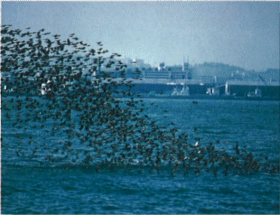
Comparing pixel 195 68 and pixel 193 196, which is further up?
pixel 195 68

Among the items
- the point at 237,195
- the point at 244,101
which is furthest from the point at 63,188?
the point at 244,101

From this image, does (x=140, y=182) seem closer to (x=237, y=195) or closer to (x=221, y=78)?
(x=237, y=195)

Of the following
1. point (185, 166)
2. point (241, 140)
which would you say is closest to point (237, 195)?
point (185, 166)

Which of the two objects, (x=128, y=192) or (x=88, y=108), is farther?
(x=88, y=108)

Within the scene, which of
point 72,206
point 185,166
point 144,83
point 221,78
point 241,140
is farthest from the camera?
point 221,78

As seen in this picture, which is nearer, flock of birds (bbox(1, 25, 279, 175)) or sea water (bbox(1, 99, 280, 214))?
sea water (bbox(1, 99, 280, 214))

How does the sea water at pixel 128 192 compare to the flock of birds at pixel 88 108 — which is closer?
the sea water at pixel 128 192

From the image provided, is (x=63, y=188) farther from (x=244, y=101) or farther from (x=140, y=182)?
(x=244, y=101)

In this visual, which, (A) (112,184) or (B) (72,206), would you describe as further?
(A) (112,184)

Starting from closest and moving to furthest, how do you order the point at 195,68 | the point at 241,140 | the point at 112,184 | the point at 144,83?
the point at 112,184, the point at 241,140, the point at 144,83, the point at 195,68
